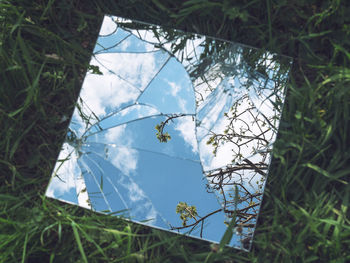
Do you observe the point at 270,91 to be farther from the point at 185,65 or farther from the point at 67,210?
the point at 67,210

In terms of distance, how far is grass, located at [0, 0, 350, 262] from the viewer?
100 centimetres

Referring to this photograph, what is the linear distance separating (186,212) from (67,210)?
0.38 meters

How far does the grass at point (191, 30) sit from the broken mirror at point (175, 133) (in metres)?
0.04

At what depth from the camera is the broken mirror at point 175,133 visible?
104 centimetres

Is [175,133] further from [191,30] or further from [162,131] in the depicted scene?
[191,30]

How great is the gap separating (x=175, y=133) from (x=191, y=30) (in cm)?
36

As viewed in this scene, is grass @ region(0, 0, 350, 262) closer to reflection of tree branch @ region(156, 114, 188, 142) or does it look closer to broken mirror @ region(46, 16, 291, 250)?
broken mirror @ region(46, 16, 291, 250)

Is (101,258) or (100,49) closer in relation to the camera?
(101,258)

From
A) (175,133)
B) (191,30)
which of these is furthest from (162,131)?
(191,30)

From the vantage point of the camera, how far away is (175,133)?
3.48ft

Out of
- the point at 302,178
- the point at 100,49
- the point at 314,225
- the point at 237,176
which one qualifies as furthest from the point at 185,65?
the point at 314,225

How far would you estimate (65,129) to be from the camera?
1087 mm

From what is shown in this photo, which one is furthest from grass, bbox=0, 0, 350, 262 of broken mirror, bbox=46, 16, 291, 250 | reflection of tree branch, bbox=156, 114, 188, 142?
reflection of tree branch, bbox=156, 114, 188, 142

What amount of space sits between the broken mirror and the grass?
0.15 ft
